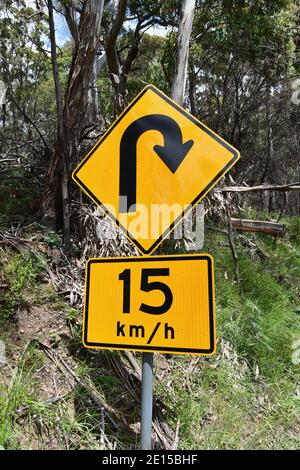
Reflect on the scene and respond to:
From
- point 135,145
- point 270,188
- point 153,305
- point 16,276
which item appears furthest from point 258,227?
point 153,305

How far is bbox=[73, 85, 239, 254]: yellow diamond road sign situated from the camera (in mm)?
2314

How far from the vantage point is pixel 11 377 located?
308cm

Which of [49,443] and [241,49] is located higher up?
[241,49]

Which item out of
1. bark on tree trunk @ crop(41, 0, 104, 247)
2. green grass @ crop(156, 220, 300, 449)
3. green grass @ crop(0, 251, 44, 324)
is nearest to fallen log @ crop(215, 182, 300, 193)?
green grass @ crop(156, 220, 300, 449)

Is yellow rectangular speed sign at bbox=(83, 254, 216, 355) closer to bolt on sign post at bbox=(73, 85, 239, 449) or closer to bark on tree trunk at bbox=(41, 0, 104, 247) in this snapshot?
bolt on sign post at bbox=(73, 85, 239, 449)

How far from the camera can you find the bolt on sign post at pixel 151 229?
2.20m

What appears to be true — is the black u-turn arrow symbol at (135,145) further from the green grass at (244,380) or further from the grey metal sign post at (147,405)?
the green grass at (244,380)

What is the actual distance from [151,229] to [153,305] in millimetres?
418

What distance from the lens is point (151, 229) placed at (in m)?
2.39

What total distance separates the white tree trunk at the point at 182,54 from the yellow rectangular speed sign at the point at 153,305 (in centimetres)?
455

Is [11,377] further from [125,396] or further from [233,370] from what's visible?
[233,370]

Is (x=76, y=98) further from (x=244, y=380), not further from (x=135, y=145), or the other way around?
(x=244, y=380)
